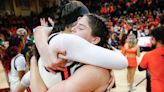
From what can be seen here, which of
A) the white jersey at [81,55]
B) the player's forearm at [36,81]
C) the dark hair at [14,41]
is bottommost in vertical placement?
the dark hair at [14,41]

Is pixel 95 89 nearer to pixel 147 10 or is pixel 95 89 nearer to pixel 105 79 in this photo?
pixel 105 79

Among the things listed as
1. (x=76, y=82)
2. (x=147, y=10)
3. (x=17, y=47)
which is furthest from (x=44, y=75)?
(x=147, y=10)

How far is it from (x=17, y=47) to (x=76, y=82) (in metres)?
2.77

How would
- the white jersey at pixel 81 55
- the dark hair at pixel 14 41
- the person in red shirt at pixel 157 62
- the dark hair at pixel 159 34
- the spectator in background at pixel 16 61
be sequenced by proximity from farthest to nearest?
1. the dark hair at pixel 14 41
2. the spectator in background at pixel 16 61
3. the dark hair at pixel 159 34
4. the person in red shirt at pixel 157 62
5. the white jersey at pixel 81 55

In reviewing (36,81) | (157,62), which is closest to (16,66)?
(157,62)

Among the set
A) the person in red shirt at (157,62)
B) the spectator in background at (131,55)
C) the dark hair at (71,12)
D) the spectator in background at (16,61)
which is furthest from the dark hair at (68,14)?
the spectator in background at (131,55)

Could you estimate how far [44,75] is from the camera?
1540 mm

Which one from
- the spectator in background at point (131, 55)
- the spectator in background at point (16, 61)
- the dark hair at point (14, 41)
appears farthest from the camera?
the spectator in background at point (131, 55)

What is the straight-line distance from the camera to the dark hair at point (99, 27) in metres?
1.51

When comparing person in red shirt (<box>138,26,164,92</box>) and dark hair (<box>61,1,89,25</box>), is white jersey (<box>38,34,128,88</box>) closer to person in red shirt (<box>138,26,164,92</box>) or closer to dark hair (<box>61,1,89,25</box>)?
dark hair (<box>61,1,89,25</box>)

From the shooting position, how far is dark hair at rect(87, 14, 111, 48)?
151 cm

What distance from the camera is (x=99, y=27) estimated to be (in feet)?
4.99

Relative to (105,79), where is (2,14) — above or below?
below

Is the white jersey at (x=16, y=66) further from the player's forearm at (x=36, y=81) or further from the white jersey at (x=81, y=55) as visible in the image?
the white jersey at (x=81, y=55)
